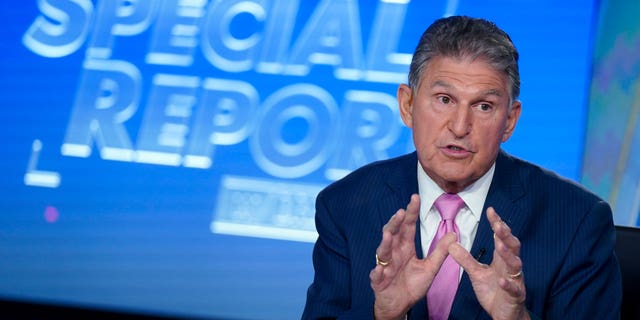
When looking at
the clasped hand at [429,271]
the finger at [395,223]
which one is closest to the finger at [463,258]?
the clasped hand at [429,271]

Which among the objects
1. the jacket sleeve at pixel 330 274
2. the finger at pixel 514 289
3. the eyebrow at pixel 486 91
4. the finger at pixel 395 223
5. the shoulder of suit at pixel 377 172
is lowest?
the jacket sleeve at pixel 330 274

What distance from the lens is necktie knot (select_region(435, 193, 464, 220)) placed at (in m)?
2.05

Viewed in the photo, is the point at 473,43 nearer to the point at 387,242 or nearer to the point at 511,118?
the point at 511,118

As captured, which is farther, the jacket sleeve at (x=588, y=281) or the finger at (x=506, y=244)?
the jacket sleeve at (x=588, y=281)

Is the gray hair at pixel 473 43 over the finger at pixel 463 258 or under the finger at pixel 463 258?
over

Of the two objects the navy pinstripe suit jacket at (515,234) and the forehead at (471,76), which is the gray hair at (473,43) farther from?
the navy pinstripe suit jacket at (515,234)

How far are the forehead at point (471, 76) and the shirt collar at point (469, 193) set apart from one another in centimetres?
21

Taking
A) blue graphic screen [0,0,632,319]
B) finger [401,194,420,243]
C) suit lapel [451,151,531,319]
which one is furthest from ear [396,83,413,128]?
blue graphic screen [0,0,632,319]

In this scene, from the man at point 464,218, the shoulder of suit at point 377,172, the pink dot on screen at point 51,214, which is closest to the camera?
the man at point 464,218

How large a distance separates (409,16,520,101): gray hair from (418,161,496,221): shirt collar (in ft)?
0.67

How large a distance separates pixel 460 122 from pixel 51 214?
2663 mm

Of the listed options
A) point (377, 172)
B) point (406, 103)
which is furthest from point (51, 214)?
point (406, 103)

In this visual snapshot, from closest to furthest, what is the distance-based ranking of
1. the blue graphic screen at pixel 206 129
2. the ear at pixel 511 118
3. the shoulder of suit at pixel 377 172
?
the ear at pixel 511 118, the shoulder of suit at pixel 377 172, the blue graphic screen at pixel 206 129

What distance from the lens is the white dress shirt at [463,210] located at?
81.0 inches
